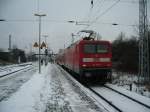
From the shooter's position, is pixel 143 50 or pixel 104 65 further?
pixel 143 50

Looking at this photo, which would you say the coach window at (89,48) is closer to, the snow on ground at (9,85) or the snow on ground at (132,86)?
the snow on ground at (132,86)

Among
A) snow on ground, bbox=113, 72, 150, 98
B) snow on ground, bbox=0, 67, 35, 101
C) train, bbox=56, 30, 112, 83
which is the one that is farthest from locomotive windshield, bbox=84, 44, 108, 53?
snow on ground, bbox=0, 67, 35, 101

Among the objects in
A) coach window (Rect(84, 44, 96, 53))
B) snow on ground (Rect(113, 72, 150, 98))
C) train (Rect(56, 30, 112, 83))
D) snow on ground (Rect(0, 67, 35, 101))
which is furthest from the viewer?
coach window (Rect(84, 44, 96, 53))

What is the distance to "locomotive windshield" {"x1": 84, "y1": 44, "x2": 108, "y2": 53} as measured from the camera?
1909 cm

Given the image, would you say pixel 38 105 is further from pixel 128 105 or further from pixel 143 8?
pixel 143 8

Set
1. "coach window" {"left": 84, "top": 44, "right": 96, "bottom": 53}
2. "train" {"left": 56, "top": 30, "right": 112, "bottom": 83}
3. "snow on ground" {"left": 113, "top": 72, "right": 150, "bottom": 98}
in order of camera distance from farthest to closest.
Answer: "coach window" {"left": 84, "top": 44, "right": 96, "bottom": 53} < "train" {"left": 56, "top": 30, "right": 112, "bottom": 83} < "snow on ground" {"left": 113, "top": 72, "right": 150, "bottom": 98}

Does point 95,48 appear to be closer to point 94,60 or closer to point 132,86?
point 94,60

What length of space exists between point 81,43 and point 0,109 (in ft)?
33.2

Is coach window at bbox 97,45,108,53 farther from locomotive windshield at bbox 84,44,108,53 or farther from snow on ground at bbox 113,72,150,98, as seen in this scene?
snow on ground at bbox 113,72,150,98

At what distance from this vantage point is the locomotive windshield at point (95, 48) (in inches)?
752

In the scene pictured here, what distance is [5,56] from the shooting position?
88.1m

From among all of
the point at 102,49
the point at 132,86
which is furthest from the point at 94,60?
the point at 132,86

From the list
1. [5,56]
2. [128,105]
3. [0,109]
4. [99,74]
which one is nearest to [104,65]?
[99,74]

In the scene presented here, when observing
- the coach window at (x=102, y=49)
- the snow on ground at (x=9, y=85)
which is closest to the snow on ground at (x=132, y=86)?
the coach window at (x=102, y=49)
